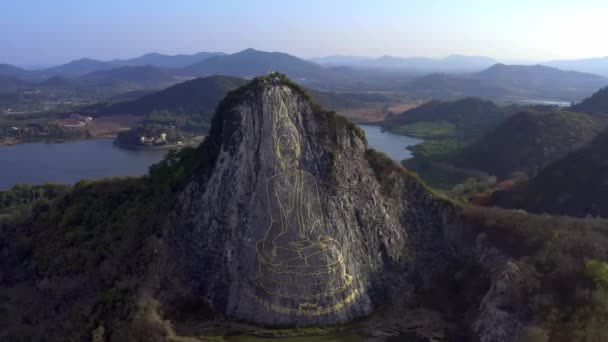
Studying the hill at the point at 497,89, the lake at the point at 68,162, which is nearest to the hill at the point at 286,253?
the lake at the point at 68,162

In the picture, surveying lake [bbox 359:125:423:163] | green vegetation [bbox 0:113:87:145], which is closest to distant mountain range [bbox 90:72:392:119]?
green vegetation [bbox 0:113:87:145]

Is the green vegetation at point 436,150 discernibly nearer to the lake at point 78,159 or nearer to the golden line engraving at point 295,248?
the lake at point 78,159

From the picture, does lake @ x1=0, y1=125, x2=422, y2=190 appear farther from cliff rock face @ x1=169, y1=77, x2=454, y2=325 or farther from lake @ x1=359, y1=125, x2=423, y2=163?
cliff rock face @ x1=169, y1=77, x2=454, y2=325

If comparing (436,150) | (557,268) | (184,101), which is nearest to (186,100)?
(184,101)

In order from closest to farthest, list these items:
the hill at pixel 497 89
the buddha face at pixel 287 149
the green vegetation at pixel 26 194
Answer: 1. the buddha face at pixel 287 149
2. the green vegetation at pixel 26 194
3. the hill at pixel 497 89

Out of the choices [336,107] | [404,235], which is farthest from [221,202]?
[336,107]

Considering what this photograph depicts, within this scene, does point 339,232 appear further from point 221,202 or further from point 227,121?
point 227,121

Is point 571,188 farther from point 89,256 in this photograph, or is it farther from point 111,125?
point 111,125
